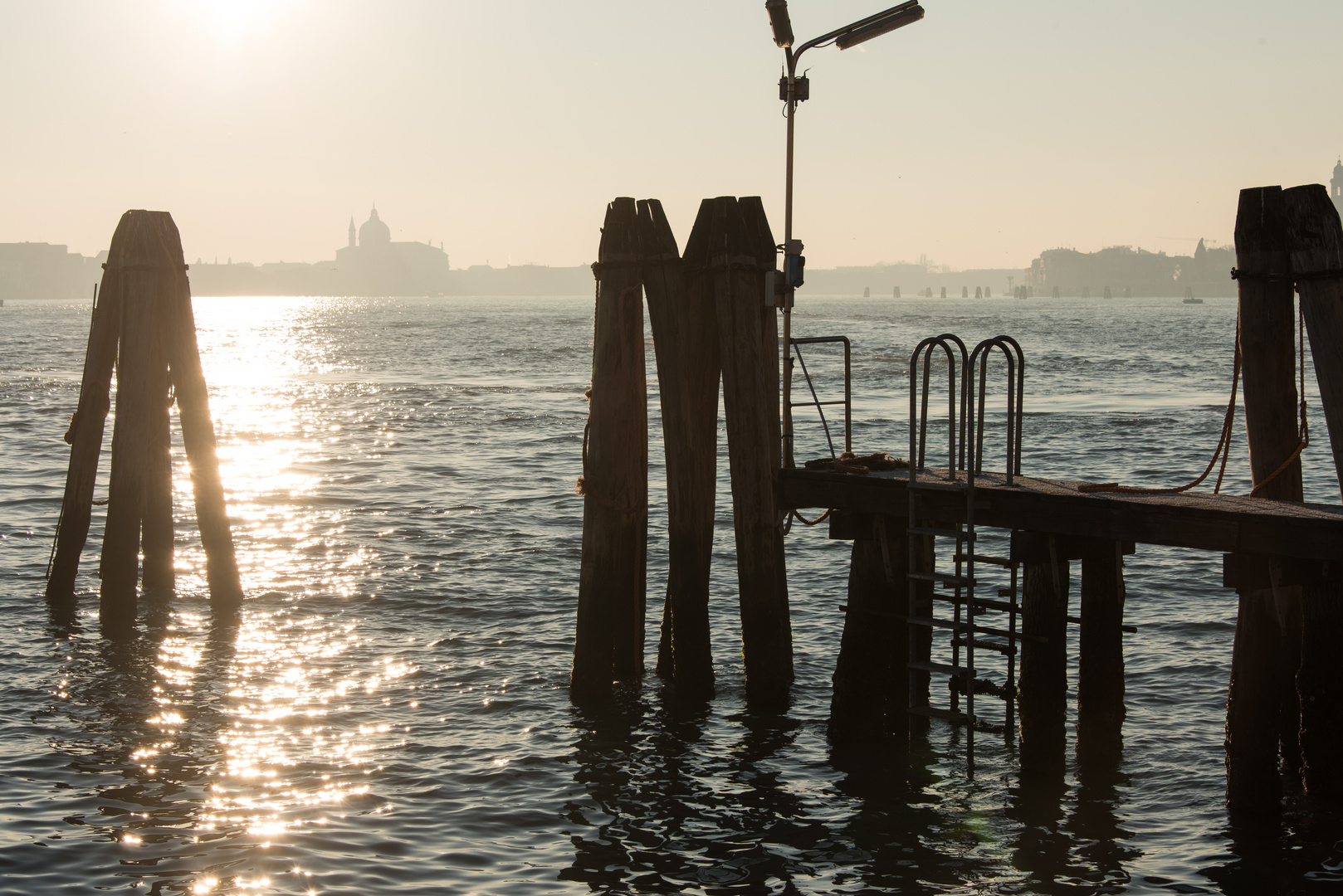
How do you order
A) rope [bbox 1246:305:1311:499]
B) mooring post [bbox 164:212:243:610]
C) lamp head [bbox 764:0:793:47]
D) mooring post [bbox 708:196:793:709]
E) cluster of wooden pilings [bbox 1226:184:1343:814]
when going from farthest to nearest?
mooring post [bbox 164:212:243:610]
lamp head [bbox 764:0:793:47]
mooring post [bbox 708:196:793:709]
rope [bbox 1246:305:1311:499]
cluster of wooden pilings [bbox 1226:184:1343:814]

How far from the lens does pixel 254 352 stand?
247ft

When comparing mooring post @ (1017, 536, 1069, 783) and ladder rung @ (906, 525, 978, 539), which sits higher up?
ladder rung @ (906, 525, 978, 539)

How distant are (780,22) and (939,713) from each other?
5760mm

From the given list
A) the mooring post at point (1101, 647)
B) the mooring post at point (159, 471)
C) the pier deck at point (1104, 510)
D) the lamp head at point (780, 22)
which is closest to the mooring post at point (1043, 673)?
the mooring post at point (1101, 647)

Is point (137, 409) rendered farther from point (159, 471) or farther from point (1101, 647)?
point (1101, 647)

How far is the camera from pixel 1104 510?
7406 mm

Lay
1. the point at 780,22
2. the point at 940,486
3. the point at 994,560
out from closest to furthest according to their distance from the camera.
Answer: the point at 994,560 < the point at 940,486 < the point at 780,22

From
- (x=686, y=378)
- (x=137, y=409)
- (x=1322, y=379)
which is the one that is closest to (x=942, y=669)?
(x=686, y=378)

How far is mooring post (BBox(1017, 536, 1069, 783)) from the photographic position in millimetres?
7797

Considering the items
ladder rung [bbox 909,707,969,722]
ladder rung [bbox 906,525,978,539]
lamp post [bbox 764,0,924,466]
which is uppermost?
lamp post [bbox 764,0,924,466]

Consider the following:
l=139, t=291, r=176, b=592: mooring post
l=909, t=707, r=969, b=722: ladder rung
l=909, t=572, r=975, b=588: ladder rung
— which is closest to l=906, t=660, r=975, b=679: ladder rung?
l=909, t=707, r=969, b=722: ladder rung

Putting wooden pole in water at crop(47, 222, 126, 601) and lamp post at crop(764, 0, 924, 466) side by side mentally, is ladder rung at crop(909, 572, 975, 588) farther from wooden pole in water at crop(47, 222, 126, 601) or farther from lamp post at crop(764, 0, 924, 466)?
wooden pole in water at crop(47, 222, 126, 601)

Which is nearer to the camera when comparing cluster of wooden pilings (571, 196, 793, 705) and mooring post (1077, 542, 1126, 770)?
mooring post (1077, 542, 1126, 770)

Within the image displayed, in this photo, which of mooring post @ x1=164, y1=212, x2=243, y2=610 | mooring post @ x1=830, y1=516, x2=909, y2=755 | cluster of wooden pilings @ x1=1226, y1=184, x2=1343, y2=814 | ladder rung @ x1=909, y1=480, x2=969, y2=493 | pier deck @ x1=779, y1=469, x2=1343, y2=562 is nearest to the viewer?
pier deck @ x1=779, y1=469, x2=1343, y2=562
